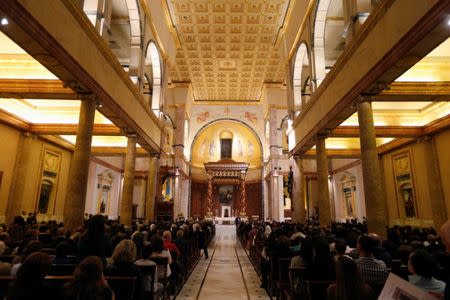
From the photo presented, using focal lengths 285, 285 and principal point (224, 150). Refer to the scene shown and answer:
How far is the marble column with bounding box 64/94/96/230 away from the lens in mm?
6984

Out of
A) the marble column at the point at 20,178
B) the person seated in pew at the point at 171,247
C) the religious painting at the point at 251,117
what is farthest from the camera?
the religious painting at the point at 251,117

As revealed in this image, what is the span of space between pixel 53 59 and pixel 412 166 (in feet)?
50.5

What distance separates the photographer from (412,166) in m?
14.1

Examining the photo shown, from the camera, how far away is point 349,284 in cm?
217

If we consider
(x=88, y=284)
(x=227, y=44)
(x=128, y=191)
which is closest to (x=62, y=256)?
(x=88, y=284)

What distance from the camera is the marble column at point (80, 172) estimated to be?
22.9ft

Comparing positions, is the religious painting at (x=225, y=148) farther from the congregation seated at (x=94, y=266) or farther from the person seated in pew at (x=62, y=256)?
the person seated in pew at (x=62, y=256)

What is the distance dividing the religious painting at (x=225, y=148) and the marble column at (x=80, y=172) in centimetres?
2115

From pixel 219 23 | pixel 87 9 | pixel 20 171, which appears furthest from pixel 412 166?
pixel 20 171

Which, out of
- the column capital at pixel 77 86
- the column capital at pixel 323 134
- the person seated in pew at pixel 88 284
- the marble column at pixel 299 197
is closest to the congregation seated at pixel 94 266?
the person seated in pew at pixel 88 284

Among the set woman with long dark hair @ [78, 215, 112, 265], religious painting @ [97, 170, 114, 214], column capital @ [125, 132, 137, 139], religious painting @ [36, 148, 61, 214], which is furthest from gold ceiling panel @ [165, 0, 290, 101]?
woman with long dark hair @ [78, 215, 112, 265]

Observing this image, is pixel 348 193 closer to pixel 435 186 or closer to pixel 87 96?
pixel 435 186

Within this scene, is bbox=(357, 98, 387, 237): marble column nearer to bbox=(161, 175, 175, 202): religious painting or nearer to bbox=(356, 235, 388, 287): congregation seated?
bbox=(356, 235, 388, 287): congregation seated

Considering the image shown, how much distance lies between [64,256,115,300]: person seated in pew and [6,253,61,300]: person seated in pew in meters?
0.17
